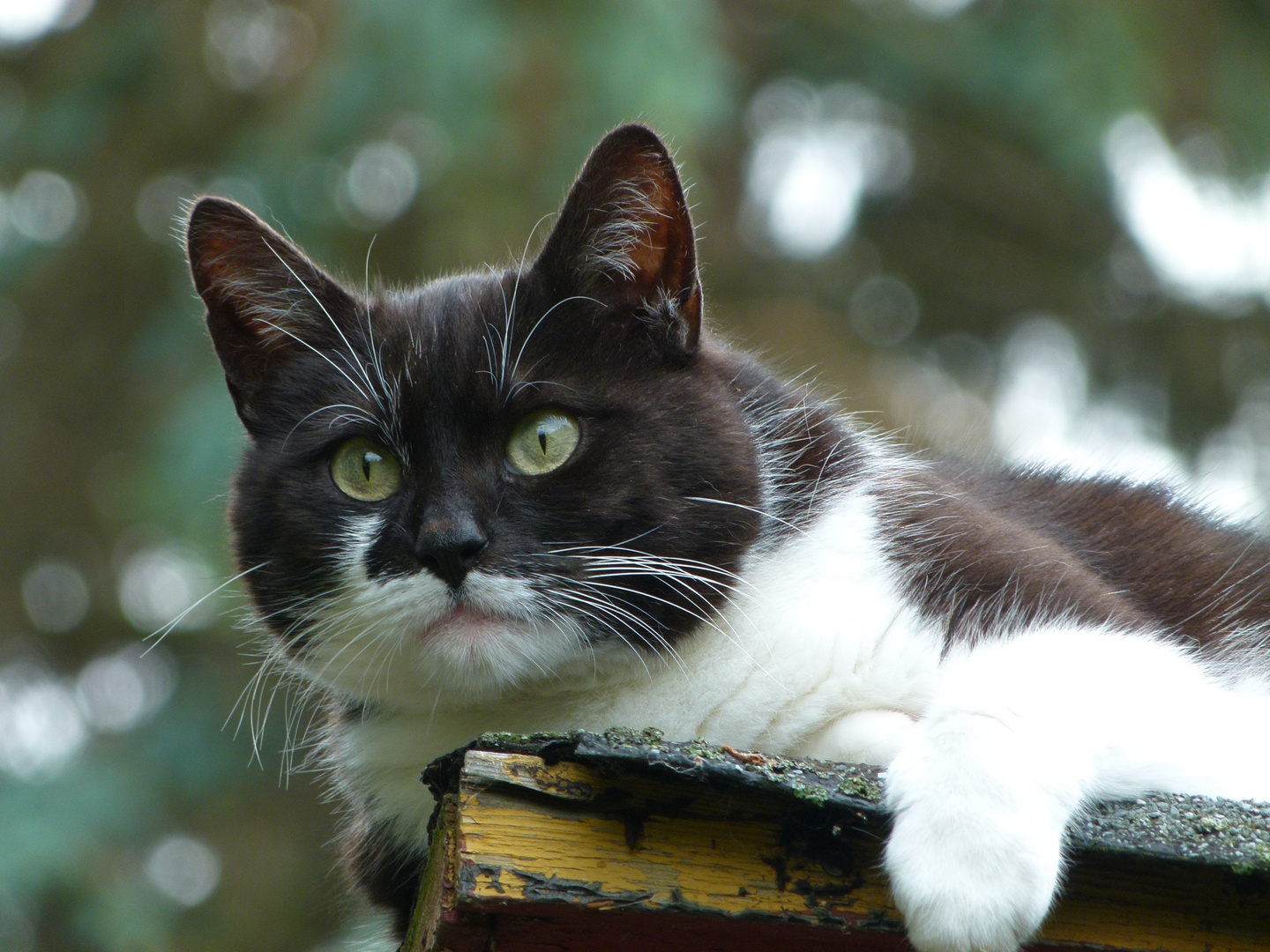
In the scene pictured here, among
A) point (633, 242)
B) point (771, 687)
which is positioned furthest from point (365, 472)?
point (771, 687)

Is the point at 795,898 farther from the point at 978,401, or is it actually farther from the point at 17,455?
the point at 17,455

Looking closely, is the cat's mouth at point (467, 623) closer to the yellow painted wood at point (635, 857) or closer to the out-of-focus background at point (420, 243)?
the yellow painted wood at point (635, 857)

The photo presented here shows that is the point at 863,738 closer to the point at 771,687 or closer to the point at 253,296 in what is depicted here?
the point at 771,687

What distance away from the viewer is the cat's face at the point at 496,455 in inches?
65.8

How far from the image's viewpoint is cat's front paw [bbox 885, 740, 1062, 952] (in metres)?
1.25

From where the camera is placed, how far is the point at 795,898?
1.33 m

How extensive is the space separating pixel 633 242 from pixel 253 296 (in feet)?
2.18

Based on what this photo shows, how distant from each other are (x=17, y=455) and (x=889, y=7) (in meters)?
4.86

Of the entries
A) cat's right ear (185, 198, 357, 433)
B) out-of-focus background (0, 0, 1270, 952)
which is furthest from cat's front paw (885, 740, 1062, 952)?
out-of-focus background (0, 0, 1270, 952)

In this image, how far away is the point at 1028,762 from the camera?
1.36 m

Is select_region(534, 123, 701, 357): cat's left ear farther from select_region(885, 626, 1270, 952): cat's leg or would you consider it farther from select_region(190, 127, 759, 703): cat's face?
select_region(885, 626, 1270, 952): cat's leg

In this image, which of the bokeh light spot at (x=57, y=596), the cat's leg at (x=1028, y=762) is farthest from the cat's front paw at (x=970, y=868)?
the bokeh light spot at (x=57, y=596)

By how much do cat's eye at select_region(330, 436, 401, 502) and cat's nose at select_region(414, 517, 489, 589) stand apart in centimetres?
21

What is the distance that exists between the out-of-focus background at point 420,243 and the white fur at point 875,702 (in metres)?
2.46
